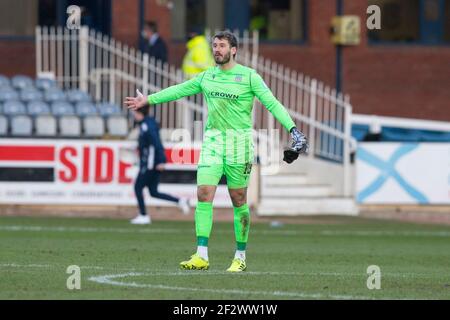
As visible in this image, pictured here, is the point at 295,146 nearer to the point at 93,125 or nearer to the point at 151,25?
the point at 93,125

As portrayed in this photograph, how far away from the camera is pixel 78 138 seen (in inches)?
937

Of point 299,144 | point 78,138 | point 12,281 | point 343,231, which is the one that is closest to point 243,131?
point 299,144

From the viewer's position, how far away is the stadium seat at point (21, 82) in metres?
25.6

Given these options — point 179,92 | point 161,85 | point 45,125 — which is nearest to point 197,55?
point 161,85

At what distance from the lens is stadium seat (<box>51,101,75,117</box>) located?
2438 cm

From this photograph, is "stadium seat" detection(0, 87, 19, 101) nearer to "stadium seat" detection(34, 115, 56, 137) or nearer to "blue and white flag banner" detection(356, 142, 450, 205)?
"stadium seat" detection(34, 115, 56, 137)

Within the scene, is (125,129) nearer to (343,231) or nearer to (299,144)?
(343,231)

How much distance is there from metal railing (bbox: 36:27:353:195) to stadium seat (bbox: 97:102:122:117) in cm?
56

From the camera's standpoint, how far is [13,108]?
2441 centimetres

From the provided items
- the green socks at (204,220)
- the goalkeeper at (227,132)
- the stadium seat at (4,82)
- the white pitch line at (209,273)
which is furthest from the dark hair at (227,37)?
the stadium seat at (4,82)

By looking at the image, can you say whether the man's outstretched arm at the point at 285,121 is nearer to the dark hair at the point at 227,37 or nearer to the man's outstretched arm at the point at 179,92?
the dark hair at the point at 227,37

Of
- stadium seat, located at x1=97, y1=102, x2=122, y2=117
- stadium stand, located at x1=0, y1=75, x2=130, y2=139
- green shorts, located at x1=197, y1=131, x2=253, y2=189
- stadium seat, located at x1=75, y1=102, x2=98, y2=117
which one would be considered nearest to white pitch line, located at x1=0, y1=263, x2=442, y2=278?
green shorts, located at x1=197, y1=131, x2=253, y2=189

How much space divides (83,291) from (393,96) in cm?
2018

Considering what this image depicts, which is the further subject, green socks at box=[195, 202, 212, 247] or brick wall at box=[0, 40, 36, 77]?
brick wall at box=[0, 40, 36, 77]
